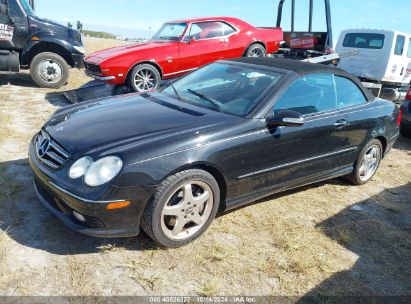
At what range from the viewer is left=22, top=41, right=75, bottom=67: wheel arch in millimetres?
8969

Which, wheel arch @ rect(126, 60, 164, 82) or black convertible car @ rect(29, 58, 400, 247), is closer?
black convertible car @ rect(29, 58, 400, 247)

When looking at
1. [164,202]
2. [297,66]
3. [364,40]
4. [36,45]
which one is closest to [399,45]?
[364,40]

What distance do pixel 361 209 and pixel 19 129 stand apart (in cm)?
489

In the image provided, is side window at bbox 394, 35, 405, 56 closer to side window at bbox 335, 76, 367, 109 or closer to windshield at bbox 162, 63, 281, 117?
side window at bbox 335, 76, 367, 109

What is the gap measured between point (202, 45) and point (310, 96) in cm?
509

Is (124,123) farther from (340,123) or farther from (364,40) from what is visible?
(364,40)

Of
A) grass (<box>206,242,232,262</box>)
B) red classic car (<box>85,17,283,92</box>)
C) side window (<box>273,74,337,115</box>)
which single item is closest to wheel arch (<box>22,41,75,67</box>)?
red classic car (<box>85,17,283,92</box>)

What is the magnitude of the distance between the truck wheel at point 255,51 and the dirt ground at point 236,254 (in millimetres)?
5588

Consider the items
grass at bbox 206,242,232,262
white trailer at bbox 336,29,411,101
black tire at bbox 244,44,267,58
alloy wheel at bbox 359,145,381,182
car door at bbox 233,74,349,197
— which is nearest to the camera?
grass at bbox 206,242,232,262

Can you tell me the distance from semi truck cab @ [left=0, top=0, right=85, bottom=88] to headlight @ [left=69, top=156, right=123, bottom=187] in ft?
23.0

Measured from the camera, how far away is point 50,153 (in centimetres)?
311

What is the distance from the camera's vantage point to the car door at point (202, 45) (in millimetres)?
8398

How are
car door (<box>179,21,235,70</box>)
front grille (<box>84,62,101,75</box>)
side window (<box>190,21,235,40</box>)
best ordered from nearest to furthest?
front grille (<box>84,62,101,75</box>) → car door (<box>179,21,235,70</box>) → side window (<box>190,21,235,40</box>)

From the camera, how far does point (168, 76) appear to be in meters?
8.27
